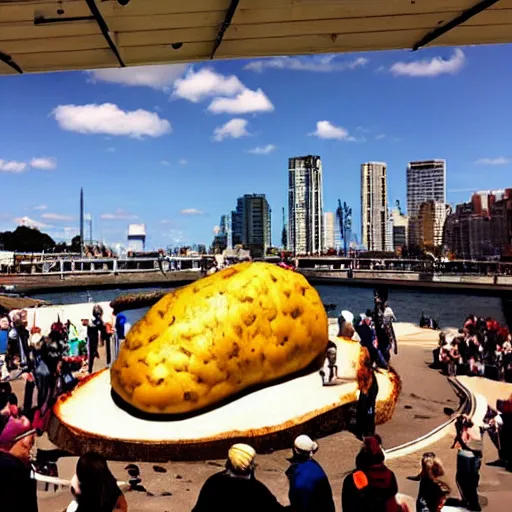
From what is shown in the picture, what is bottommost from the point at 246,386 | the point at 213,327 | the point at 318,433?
the point at 318,433

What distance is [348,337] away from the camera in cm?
682

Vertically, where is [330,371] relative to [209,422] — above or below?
above

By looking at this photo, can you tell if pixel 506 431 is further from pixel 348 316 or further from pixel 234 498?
pixel 348 316

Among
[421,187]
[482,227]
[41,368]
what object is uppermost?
[421,187]

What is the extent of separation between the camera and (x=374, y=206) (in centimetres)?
1213

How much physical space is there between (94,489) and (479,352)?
4.57 meters

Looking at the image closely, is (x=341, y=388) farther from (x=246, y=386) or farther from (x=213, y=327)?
(x=213, y=327)

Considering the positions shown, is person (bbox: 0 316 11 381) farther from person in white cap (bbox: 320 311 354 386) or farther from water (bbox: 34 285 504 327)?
person in white cap (bbox: 320 311 354 386)

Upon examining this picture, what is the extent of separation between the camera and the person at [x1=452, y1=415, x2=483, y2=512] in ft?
12.0

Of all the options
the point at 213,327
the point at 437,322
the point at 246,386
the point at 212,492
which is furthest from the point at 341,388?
the point at 212,492

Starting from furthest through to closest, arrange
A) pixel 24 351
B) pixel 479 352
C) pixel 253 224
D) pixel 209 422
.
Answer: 1. pixel 253 224
2. pixel 24 351
3. pixel 479 352
4. pixel 209 422

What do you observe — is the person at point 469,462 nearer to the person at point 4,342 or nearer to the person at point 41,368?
the person at point 41,368

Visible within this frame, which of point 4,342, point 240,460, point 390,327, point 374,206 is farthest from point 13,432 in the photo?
point 374,206

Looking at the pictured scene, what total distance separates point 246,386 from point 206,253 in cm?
493
